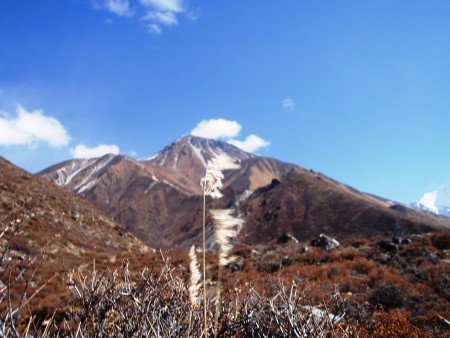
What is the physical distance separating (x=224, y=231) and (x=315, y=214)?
68.7 m

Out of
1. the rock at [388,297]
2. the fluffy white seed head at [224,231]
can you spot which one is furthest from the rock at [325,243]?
the fluffy white seed head at [224,231]

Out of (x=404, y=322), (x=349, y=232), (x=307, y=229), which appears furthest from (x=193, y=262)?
(x=307, y=229)

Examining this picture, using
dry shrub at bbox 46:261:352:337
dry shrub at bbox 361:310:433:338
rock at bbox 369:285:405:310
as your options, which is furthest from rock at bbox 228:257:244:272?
dry shrub at bbox 46:261:352:337

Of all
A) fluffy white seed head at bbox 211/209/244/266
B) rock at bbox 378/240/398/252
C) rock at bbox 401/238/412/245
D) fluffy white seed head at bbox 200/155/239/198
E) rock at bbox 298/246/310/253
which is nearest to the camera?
fluffy white seed head at bbox 211/209/244/266

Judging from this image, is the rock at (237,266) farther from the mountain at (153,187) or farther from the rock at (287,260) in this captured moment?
the mountain at (153,187)

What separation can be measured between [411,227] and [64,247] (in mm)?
48164

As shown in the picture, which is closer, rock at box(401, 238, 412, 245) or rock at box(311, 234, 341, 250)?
rock at box(401, 238, 412, 245)

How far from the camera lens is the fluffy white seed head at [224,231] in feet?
4.13

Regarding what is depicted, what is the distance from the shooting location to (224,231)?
1.26 metres

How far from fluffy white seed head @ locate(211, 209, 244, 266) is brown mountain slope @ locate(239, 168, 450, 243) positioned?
5441 centimetres

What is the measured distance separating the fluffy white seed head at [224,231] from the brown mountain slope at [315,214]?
54414mm

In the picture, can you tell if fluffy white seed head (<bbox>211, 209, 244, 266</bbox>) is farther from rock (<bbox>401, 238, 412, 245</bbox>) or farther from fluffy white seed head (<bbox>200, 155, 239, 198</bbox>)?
rock (<bbox>401, 238, 412, 245</bbox>)

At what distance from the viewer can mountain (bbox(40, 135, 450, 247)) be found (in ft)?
206

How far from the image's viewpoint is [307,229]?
6438 centimetres
